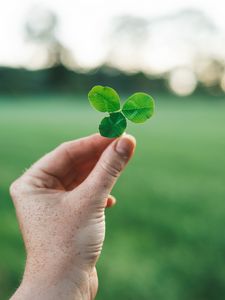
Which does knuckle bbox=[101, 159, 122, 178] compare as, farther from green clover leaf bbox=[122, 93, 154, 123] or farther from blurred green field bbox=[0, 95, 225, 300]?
blurred green field bbox=[0, 95, 225, 300]

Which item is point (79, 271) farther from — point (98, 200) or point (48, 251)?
point (98, 200)

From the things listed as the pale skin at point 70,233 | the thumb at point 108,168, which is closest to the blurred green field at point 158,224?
the pale skin at point 70,233

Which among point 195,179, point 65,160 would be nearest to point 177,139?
point 195,179

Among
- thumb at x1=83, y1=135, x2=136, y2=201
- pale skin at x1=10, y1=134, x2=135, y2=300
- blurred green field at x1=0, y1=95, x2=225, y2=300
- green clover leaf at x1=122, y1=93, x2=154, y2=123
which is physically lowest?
blurred green field at x1=0, y1=95, x2=225, y2=300

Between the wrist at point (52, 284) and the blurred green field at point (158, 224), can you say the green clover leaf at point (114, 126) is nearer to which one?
the wrist at point (52, 284)

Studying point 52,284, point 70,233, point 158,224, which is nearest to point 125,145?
point 70,233

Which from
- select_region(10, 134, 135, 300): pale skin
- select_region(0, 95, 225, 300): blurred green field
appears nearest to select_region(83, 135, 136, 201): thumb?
select_region(10, 134, 135, 300): pale skin
